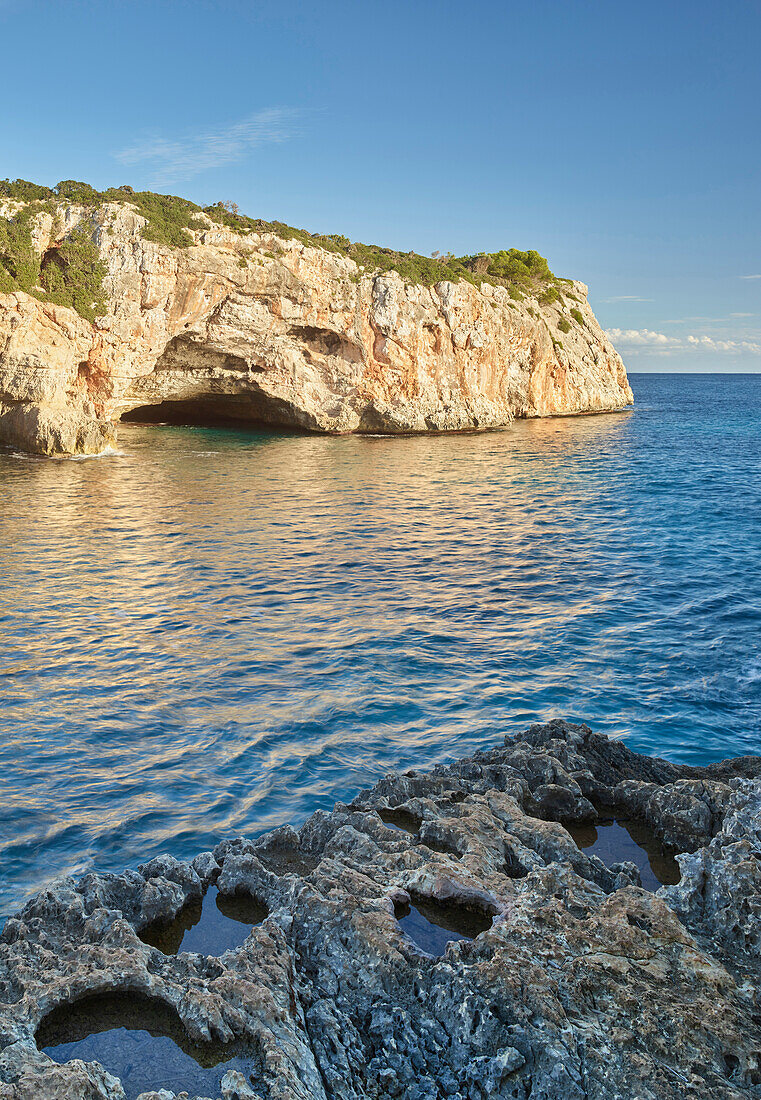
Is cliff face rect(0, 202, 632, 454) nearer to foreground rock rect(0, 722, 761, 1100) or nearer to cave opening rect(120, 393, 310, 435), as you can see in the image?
cave opening rect(120, 393, 310, 435)

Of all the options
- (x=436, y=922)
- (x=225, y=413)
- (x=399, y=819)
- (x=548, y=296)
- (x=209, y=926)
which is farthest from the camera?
(x=548, y=296)

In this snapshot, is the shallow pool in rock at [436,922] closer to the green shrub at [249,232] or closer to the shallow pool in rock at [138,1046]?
the shallow pool in rock at [138,1046]

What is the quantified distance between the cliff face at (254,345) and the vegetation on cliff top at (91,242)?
0.56 meters

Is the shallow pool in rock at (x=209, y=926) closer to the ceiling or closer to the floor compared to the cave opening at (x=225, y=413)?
closer to the floor

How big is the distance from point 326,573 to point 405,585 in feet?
7.15

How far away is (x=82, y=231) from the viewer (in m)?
37.1

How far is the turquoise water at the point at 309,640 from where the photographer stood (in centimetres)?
959

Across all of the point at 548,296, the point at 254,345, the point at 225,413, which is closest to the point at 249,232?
the point at 254,345

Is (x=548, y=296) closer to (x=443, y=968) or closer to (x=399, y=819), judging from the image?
(x=399, y=819)

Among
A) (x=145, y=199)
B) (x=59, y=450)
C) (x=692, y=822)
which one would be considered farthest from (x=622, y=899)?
(x=145, y=199)

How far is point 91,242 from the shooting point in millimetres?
37094

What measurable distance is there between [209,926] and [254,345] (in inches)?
Answer: 1610

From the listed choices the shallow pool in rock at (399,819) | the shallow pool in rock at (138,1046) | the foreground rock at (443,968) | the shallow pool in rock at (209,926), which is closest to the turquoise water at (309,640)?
the shallow pool in rock at (399,819)

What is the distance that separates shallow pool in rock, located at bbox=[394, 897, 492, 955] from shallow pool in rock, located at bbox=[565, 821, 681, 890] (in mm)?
1450
